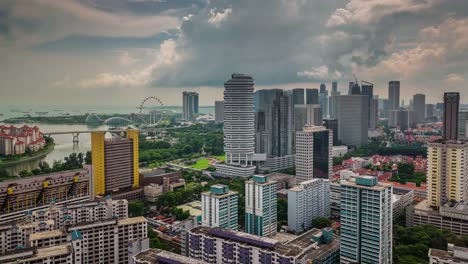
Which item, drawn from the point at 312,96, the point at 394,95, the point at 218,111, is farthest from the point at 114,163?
the point at 394,95

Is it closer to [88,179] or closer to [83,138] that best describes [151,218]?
[88,179]

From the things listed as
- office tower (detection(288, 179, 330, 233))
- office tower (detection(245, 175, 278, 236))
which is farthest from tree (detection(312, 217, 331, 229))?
office tower (detection(245, 175, 278, 236))

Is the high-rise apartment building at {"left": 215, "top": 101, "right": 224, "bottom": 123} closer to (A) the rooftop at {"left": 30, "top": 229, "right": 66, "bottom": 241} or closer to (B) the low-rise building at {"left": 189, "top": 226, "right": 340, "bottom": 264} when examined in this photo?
(B) the low-rise building at {"left": 189, "top": 226, "right": 340, "bottom": 264}

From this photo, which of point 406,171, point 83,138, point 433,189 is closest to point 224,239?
point 433,189

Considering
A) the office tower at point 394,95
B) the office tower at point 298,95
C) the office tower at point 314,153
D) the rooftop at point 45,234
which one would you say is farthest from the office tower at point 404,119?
the rooftop at point 45,234

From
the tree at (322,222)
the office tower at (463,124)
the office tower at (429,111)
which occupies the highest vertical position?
the office tower at (429,111)

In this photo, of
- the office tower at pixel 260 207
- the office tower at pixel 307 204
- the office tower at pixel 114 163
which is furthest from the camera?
the office tower at pixel 114 163

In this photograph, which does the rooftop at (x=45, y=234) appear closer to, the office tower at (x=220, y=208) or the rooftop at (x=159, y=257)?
the rooftop at (x=159, y=257)
